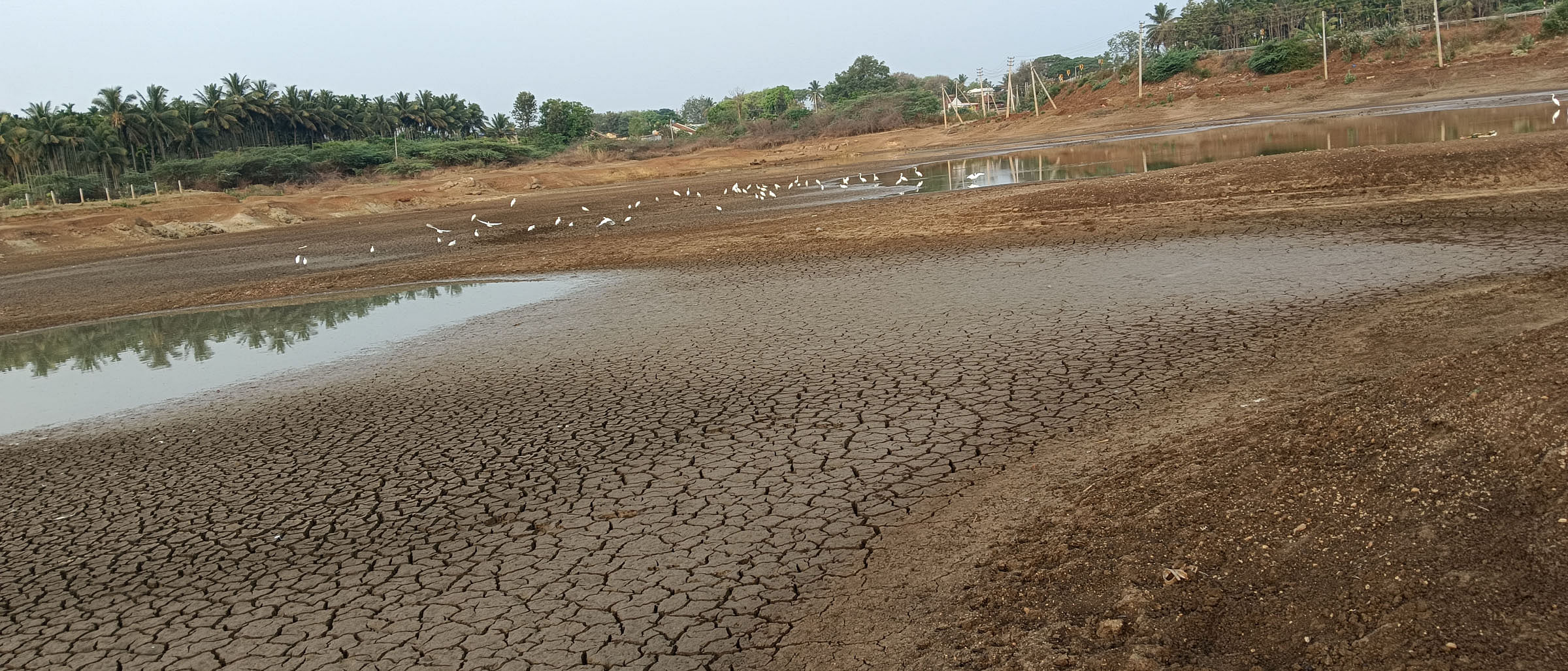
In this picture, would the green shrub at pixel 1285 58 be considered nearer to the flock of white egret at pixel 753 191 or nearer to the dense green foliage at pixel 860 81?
the flock of white egret at pixel 753 191

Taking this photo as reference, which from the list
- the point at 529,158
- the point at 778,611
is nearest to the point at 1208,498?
the point at 778,611

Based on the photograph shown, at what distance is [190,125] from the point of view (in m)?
71.9

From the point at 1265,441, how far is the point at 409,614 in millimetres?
4389

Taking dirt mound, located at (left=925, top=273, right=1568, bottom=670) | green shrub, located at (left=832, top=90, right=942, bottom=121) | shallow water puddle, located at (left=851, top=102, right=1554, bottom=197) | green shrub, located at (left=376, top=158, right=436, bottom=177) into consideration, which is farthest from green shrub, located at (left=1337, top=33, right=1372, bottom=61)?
dirt mound, located at (left=925, top=273, right=1568, bottom=670)

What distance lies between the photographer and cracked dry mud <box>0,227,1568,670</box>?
4.77 metres

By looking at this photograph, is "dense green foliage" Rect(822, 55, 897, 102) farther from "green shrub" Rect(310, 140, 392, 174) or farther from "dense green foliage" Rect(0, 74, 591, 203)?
"green shrub" Rect(310, 140, 392, 174)

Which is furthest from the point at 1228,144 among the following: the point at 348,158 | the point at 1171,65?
the point at 348,158

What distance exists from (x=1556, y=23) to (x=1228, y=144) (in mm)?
25441

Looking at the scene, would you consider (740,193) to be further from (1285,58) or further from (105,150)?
(105,150)

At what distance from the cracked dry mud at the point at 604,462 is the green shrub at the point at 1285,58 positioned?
47.3 m

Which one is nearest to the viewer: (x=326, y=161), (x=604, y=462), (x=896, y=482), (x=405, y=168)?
(x=896, y=482)

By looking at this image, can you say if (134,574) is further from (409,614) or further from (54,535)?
(409,614)

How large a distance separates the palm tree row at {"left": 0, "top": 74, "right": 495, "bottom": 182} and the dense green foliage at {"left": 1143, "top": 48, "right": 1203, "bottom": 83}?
6286 cm

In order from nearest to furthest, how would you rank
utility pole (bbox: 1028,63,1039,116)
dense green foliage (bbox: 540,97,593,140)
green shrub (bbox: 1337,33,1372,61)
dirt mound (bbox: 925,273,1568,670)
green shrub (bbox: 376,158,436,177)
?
dirt mound (bbox: 925,273,1568,670)
green shrub (bbox: 1337,33,1372,61)
utility pole (bbox: 1028,63,1039,116)
green shrub (bbox: 376,158,436,177)
dense green foliage (bbox: 540,97,593,140)
